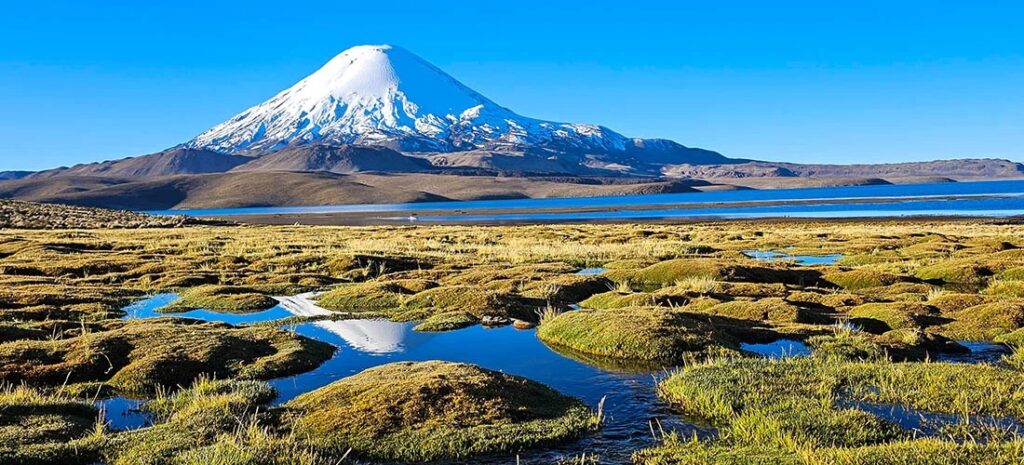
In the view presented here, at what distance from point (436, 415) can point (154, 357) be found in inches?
400

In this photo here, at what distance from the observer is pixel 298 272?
4572 cm

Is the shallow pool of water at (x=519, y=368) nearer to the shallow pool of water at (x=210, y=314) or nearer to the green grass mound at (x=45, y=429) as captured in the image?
the shallow pool of water at (x=210, y=314)

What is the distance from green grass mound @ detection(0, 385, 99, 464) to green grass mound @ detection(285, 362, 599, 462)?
3.83m

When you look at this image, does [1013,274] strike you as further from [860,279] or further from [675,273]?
[675,273]

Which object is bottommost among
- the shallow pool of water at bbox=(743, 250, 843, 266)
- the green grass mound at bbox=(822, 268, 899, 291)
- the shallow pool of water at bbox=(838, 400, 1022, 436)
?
the shallow pool of water at bbox=(743, 250, 843, 266)

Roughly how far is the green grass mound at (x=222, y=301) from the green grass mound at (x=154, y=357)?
366 inches

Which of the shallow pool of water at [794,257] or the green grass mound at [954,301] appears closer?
the green grass mound at [954,301]

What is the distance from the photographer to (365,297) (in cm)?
3434

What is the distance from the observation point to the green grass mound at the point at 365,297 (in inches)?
1308

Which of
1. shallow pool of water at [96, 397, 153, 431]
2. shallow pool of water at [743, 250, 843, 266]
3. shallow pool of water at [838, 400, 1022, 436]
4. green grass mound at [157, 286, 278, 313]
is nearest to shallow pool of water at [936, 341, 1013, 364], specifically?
shallow pool of water at [838, 400, 1022, 436]

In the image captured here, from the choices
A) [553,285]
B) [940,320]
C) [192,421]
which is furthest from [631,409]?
[553,285]

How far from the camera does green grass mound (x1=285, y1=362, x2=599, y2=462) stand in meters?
13.7

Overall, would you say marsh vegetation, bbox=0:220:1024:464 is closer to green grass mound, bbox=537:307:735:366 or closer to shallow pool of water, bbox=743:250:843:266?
green grass mound, bbox=537:307:735:366

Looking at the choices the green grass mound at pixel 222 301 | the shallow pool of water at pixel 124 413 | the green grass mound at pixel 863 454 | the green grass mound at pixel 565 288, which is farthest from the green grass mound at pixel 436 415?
the green grass mound at pixel 222 301
